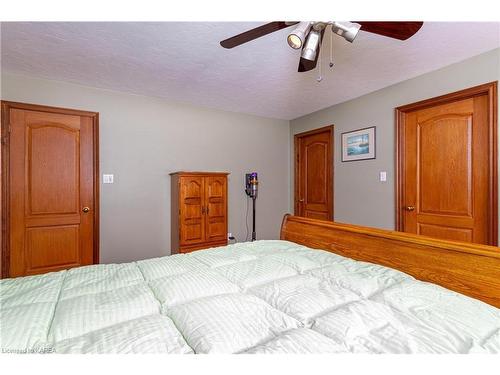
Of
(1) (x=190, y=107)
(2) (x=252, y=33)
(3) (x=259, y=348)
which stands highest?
(1) (x=190, y=107)

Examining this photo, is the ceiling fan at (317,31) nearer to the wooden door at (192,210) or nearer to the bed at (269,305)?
the bed at (269,305)

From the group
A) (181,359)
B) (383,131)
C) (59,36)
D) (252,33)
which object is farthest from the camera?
(383,131)

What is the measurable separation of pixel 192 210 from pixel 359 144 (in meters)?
2.27

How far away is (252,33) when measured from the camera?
1.45m

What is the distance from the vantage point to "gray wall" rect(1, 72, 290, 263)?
9.83ft

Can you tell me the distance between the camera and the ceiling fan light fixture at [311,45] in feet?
4.72

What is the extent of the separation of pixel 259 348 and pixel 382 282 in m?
0.68

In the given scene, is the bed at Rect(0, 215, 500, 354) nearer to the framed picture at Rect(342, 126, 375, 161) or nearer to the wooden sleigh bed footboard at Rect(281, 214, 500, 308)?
the wooden sleigh bed footboard at Rect(281, 214, 500, 308)

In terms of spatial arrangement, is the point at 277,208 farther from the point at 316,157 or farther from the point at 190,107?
the point at 190,107

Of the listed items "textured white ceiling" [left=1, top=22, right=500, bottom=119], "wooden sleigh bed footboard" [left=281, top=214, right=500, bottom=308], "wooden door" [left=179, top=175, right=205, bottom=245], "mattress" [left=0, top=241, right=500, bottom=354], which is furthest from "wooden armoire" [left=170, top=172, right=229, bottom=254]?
"mattress" [left=0, top=241, right=500, bottom=354]

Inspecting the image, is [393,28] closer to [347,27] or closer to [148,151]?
[347,27]

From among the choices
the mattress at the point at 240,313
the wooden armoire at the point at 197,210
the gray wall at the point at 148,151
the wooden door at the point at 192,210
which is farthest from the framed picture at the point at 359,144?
the mattress at the point at 240,313

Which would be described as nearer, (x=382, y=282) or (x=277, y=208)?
(x=382, y=282)
